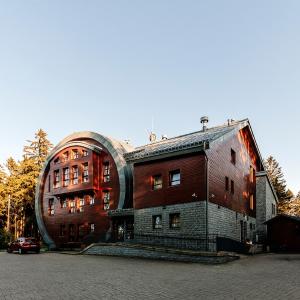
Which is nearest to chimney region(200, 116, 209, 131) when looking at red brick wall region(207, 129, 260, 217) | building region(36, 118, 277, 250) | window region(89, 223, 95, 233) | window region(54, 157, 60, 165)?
building region(36, 118, 277, 250)

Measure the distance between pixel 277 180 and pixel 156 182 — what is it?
42.9 m

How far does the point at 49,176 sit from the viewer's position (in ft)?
136

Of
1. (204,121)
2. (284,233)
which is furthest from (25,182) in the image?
(284,233)

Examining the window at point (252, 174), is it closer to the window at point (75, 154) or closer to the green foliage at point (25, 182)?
the window at point (75, 154)

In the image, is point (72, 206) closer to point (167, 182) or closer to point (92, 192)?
point (92, 192)

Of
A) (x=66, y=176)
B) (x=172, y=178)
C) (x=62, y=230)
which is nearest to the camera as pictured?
(x=172, y=178)

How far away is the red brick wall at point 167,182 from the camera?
24.2 meters

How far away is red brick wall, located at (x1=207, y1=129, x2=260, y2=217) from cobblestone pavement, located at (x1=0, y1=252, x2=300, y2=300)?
8103 mm

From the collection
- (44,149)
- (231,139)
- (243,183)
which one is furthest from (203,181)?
(44,149)

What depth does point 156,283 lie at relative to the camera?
1329cm

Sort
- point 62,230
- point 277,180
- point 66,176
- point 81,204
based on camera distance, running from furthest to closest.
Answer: point 277,180 → point 62,230 → point 66,176 → point 81,204

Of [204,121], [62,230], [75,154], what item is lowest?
[62,230]

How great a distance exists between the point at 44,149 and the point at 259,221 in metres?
31.3

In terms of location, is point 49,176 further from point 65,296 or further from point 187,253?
point 65,296
